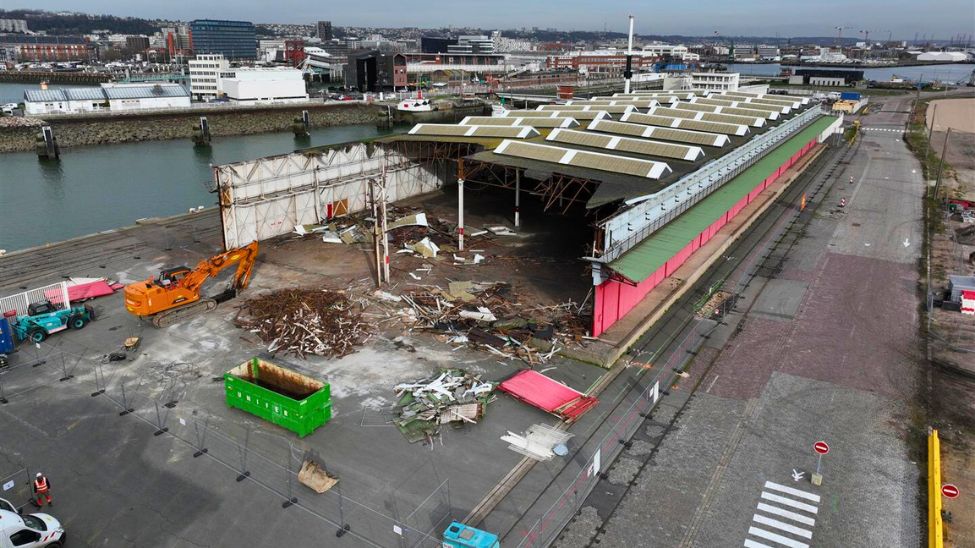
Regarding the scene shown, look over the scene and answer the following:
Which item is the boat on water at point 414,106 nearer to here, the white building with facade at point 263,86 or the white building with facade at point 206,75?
the white building with facade at point 263,86

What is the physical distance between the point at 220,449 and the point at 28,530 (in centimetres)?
497

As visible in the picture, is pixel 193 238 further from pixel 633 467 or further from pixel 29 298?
pixel 633 467

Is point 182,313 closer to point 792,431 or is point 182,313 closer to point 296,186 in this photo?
point 296,186

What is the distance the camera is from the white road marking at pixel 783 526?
15078 millimetres

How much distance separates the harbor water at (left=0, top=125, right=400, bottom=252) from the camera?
160 feet

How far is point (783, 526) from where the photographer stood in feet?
50.1

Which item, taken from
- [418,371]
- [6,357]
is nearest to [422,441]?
Answer: [418,371]

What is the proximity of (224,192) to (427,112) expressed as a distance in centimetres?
8648

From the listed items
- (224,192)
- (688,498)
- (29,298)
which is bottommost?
(688,498)

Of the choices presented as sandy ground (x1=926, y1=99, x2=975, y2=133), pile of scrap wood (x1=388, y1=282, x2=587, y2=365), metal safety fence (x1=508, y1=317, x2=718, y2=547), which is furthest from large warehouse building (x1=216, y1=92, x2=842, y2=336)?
sandy ground (x1=926, y1=99, x2=975, y2=133)

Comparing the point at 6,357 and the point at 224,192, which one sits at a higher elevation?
the point at 224,192

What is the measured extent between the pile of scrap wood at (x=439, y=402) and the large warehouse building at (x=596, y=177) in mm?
6165

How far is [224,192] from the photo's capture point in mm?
33344

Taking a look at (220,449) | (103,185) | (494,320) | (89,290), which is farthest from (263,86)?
(220,449)
